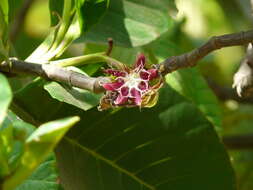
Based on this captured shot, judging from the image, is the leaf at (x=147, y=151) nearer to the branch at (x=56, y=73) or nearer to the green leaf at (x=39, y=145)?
the branch at (x=56, y=73)

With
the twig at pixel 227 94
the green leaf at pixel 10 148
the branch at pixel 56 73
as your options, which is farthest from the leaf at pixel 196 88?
the green leaf at pixel 10 148

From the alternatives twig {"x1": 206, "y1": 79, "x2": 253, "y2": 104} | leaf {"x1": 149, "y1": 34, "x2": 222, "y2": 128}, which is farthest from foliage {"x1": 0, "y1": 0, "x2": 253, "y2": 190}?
twig {"x1": 206, "y1": 79, "x2": 253, "y2": 104}

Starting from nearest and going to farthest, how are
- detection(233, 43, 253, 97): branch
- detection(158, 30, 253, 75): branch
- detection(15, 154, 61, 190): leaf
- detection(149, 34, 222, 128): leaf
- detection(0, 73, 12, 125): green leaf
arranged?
detection(0, 73, 12, 125): green leaf, detection(158, 30, 253, 75): branch, detection(15, 154, 61, 190): leaf, detection(233, 43, 253, 97): branch, detection(149, 34, 222, 128): leaf

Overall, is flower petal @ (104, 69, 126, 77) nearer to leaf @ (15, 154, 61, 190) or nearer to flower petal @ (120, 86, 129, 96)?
flower petal @ (120, 86, 129, 96)

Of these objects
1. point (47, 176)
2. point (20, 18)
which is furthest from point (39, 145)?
point (20, 18)

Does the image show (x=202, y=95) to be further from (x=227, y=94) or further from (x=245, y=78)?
(x=245, y=78)
